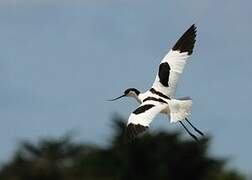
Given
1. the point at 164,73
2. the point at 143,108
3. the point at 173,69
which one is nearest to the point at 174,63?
the point at 173,69

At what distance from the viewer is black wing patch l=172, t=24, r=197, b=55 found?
26688 mm

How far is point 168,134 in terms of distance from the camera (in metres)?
91.7

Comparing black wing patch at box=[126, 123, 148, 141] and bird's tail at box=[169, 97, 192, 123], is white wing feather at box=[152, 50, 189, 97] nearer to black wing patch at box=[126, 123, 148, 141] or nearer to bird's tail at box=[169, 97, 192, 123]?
bird's tail at box=[169, 97, 192, 123]

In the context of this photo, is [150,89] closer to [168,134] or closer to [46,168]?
[46,168]

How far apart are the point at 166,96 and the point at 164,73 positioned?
123 cm

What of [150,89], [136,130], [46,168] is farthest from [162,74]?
[46,168]

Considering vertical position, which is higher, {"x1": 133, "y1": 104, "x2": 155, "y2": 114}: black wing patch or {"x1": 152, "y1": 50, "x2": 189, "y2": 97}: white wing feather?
{"x1": 152, "y1": 50, "x2": 189, "y2": 97}: white wing feather

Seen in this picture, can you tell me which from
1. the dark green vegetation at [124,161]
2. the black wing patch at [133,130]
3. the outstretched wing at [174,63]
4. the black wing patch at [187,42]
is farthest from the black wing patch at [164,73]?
the dark green vegetation at [124,161]

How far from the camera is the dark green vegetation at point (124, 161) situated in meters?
86.4

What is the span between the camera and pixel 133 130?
77.3 ft

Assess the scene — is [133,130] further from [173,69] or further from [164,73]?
[173,69]

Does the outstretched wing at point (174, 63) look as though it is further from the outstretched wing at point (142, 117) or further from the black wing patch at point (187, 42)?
the outstretched wing at point (142, 117)

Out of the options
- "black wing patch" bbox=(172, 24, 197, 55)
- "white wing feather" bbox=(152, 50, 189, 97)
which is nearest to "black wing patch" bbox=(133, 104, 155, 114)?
"white wing feather" bbox=(152, 50, 189, 97)

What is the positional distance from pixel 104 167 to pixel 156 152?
354 cm
